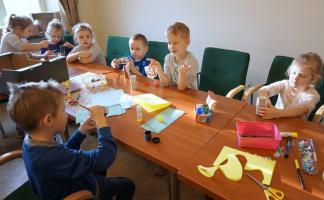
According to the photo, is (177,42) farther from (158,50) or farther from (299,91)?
(299,91)

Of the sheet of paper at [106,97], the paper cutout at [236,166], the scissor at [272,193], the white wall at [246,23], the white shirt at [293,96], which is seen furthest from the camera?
the white wall at [246,23]

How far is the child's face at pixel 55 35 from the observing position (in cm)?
294

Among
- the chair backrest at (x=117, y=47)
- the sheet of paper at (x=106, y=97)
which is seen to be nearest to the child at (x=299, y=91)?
the sheet of paper at (x=106, y=97)

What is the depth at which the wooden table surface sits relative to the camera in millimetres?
1210

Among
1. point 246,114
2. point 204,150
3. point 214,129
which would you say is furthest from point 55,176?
point 246,114

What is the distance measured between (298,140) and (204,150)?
1.57 ft

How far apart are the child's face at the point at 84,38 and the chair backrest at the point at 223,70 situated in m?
1.24

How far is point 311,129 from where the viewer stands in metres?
1.35

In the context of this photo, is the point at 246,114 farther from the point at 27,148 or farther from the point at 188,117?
the point at 27,148

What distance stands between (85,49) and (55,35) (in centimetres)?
51

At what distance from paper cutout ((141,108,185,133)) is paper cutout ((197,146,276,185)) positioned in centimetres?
37

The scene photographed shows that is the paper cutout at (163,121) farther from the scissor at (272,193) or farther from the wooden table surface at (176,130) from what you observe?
the scissor at (272,193)

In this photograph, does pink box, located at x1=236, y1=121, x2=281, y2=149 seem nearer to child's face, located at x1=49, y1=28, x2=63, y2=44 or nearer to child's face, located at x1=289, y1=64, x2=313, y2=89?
child's face, located at x1=289, y1=64, x2=313, y2=89

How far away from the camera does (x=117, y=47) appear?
2865 mm
